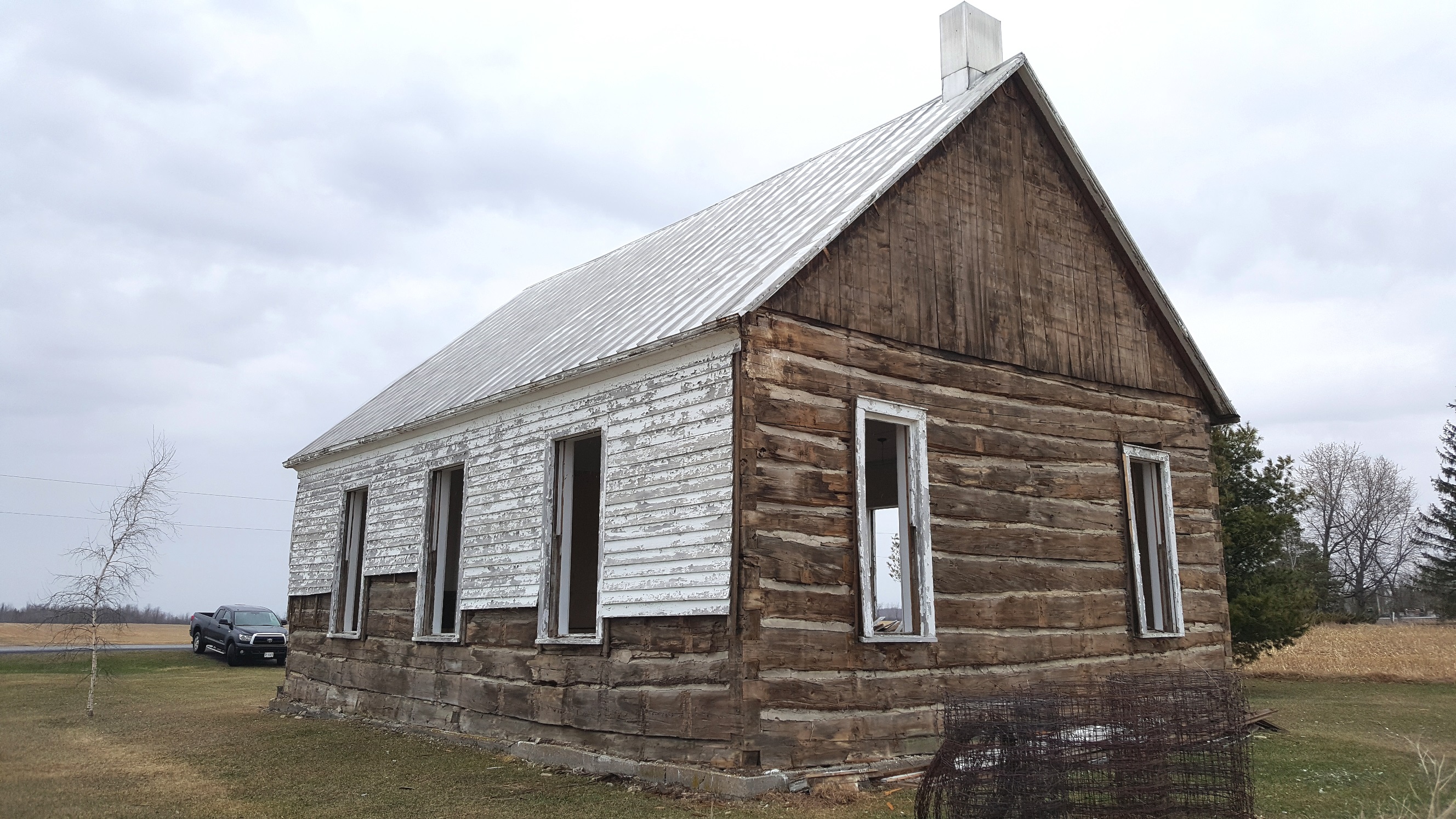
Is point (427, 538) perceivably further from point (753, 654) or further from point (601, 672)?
point (753, 654)

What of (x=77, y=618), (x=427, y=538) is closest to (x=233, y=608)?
(x=77, y=618)

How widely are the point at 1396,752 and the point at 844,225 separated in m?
8.88

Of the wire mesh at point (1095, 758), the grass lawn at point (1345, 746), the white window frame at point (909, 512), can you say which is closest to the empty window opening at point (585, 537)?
the white window frame at point (909, 512)

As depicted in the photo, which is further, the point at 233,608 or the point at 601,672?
the point at 233,608

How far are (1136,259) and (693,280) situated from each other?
608cm

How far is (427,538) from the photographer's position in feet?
47.4

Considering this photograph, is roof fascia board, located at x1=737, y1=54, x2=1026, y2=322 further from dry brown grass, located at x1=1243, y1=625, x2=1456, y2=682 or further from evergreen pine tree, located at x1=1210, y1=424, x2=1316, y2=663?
dry brown grass, located at x1=1243, y1=625, x2=1456, y2=682

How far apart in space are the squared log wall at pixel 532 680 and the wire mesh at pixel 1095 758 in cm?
259

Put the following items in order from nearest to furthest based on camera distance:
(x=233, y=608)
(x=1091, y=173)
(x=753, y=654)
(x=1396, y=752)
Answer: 1. (x=753, y=654)
2. (x=1396, y=752)
3. (x=1091, y=173)
4. (x=233, y=608)

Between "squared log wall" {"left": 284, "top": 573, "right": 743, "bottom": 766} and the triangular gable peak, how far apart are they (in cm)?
346

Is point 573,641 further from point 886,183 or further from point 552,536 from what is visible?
point 886,183

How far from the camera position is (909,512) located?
34.4 ft

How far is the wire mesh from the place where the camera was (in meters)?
Result: 6.43

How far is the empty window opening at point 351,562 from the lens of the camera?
16.8 m
